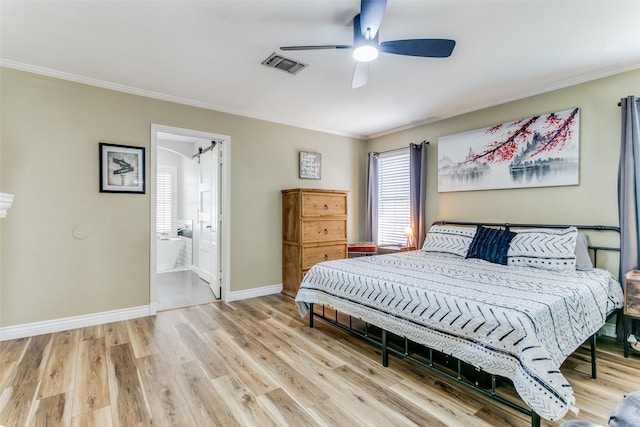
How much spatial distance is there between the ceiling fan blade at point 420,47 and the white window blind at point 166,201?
553 centimetres

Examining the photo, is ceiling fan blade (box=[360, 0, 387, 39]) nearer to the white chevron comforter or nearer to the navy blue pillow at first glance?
the white chevron comforter

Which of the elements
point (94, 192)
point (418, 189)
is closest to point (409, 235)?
point (418, 189)

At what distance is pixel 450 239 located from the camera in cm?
370

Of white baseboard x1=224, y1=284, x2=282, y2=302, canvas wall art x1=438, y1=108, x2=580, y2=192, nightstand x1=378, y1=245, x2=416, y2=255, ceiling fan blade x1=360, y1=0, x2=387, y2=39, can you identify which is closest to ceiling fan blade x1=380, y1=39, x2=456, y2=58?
ceiling fan blade x1=360, y1=0, x2=387, y2=39

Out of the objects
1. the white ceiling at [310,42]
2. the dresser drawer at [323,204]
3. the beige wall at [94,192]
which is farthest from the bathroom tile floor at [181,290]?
the white ceiling at [310,42]

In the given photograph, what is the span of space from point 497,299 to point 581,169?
221 centimetres

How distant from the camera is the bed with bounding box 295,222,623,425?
1.58m

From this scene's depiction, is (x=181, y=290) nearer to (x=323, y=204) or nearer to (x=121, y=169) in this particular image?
(x=121, y=169)

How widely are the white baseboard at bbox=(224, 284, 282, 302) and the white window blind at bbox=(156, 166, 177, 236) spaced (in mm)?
3119

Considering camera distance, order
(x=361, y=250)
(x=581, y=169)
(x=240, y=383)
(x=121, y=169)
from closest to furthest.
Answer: (x=240, y=383)
(x=581, y=169)
(x=121, y=169)
(x=361, y=250)

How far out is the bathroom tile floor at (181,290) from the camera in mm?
4000

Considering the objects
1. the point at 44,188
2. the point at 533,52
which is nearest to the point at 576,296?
the point at 533,52

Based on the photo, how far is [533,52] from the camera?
261cm

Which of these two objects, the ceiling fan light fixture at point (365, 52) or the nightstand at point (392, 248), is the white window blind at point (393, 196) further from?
the ceiling fan light fixture at point (365, 52)
